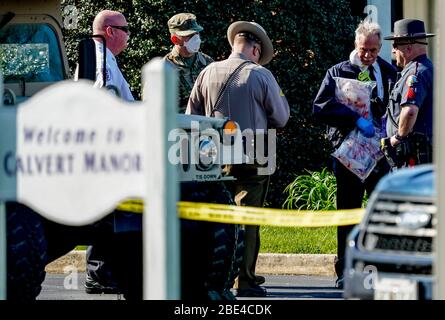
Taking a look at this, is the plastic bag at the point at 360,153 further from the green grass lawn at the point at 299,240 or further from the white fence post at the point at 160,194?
the white fence post at the point at 160,194

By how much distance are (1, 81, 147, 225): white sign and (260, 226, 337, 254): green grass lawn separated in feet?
24.9

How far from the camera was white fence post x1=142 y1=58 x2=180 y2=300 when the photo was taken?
16.0 feet

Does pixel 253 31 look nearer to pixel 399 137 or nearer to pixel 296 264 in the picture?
pixel 399 137

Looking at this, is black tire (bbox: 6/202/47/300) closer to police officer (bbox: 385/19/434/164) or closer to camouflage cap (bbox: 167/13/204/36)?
police officer (bbox: 385/19/434/164)

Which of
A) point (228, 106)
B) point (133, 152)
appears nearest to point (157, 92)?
point (133, 152)

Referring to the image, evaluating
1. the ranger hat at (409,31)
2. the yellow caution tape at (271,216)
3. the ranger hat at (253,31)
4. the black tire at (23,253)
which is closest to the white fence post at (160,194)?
the yellow caution tape at (271,216)

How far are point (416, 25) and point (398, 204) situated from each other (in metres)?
5.49

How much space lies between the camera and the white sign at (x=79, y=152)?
502 cm

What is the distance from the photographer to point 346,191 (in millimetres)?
11422

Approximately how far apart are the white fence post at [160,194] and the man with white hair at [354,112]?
6317mm

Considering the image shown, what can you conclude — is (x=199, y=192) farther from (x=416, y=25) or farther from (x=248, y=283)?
(x=416, y=25)

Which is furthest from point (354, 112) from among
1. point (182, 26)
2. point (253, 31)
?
point (182, 26)

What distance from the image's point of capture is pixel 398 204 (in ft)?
18.8

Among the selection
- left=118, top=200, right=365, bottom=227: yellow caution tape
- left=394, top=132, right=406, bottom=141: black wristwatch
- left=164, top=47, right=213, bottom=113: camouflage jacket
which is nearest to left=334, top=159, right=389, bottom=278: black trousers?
left=394, top=132, right=406, bottom=141: black wristwatch
